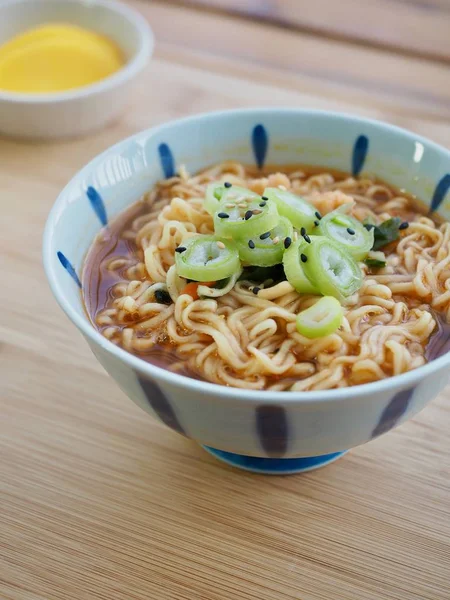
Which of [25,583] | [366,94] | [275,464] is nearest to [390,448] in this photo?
[275,464]

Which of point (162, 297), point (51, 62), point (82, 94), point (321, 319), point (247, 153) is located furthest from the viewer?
point (51, 62)

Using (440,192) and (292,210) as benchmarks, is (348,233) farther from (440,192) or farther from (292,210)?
(440,192)

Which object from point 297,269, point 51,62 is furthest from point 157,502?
point 51,62

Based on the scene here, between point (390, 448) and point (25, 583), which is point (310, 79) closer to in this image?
point (390, 448)

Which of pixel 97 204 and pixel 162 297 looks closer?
pixel 162 297

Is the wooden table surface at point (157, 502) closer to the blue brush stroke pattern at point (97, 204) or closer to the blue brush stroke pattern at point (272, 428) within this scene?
the blue brush stroke pattern at point (272, 428)

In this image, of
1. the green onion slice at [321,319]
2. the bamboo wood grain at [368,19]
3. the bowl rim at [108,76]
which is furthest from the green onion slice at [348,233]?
the bamboo wood grain at [368,19]
